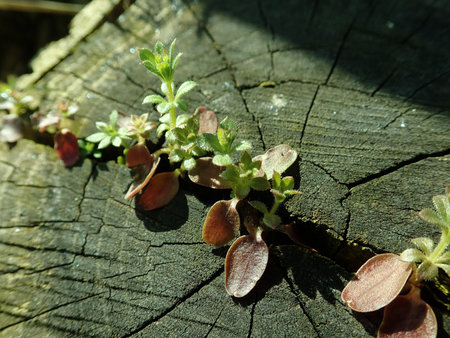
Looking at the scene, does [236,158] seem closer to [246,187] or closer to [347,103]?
[246,187]

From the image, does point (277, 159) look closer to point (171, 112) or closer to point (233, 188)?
point (233, 188)

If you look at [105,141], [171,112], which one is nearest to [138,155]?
[105,141]

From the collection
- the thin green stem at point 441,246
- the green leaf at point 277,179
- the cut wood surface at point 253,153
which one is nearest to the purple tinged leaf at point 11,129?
the cut wood surface at point 253,153

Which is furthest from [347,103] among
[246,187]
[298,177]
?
[246,187]

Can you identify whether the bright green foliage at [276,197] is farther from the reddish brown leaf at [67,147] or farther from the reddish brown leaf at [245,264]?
the reddish brown leaf at [67,147]

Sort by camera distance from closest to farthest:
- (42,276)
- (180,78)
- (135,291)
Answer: (135,291) → (42,276) → (180,78)

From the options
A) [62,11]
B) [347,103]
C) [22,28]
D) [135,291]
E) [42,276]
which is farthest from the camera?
[22,28]

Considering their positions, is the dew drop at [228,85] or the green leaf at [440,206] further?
the dew drop at [228,85]
